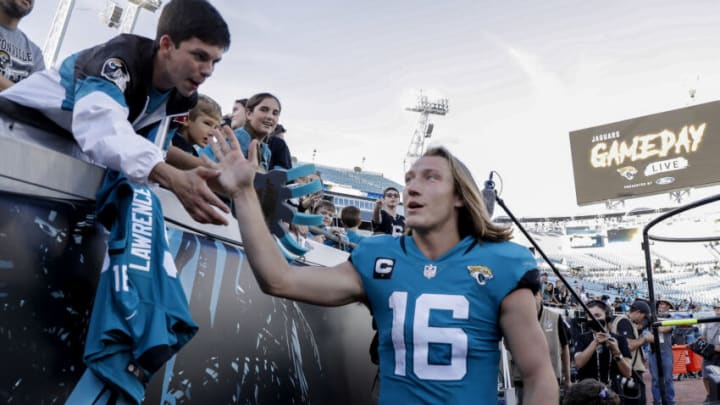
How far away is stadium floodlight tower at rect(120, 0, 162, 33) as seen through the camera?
70.2ft

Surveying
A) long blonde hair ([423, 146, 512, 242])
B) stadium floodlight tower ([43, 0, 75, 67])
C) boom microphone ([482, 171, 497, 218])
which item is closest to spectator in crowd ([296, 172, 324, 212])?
boom microphone ([482, 171, 497, 218])

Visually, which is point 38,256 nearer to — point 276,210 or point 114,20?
point 276,210

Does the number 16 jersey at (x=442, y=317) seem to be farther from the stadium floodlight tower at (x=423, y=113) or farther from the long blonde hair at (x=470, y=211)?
the stadium floodlight tower at (x=423, y=113)

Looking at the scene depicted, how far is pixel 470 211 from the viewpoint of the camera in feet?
5.80

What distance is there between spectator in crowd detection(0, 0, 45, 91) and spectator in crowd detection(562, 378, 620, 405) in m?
2.94

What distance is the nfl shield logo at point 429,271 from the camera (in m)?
1.59

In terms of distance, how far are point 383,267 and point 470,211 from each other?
37 cm

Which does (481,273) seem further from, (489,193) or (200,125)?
(489,193)

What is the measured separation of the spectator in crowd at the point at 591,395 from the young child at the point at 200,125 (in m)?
2.06

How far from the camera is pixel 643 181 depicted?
2772 centimetres

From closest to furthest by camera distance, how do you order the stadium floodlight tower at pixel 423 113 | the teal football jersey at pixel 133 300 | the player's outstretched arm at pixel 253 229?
the teal football jersey at pixel 133 300 → the player's outstretched arm at pixel 253 229 → the stadium floodlight tower at pixel 423 113

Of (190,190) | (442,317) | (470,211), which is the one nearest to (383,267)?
(442,317)

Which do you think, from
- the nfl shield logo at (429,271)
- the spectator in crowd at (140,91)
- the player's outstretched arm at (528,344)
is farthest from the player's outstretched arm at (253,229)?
the player's outstretched arm at (528,344)

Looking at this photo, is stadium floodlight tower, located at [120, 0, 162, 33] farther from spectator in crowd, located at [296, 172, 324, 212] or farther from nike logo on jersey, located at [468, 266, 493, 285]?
nike logo on jersey, located at [468, 266, 493, 285]
